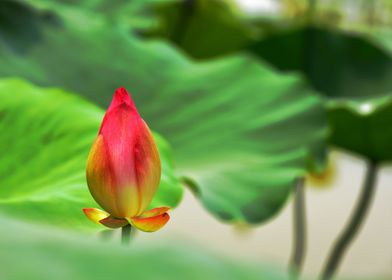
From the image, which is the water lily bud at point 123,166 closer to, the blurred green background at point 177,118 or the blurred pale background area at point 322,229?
the blurred green background at point 177,118

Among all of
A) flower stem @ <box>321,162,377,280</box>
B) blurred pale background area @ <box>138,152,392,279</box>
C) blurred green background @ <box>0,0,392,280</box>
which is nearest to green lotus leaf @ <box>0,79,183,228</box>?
blurred green background @ <box>0,0,392,280</box>

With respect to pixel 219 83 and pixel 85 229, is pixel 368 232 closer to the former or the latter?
pixel 219 83

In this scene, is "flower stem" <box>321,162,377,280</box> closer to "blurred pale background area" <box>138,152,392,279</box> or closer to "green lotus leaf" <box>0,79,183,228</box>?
"green lotus leaf" <box>0,79,183,228</box>

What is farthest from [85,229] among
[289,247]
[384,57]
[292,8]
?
[292,8]

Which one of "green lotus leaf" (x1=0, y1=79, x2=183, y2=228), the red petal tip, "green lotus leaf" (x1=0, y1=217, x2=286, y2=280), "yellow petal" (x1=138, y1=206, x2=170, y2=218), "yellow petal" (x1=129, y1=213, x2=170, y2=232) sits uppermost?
"green lotus leaf" (x1=0, y1=79, x2=183, y2=228)

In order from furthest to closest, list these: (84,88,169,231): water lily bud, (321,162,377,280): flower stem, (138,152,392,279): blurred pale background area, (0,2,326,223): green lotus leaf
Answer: (138,152,392,279): blurred pale background area < (321,162,377,280): flower stem < (0,2,326,223): green lotus leaf < (84,88,169,231): water lily bud

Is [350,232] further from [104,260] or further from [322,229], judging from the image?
[322,229]

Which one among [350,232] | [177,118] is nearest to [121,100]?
[177,118]
